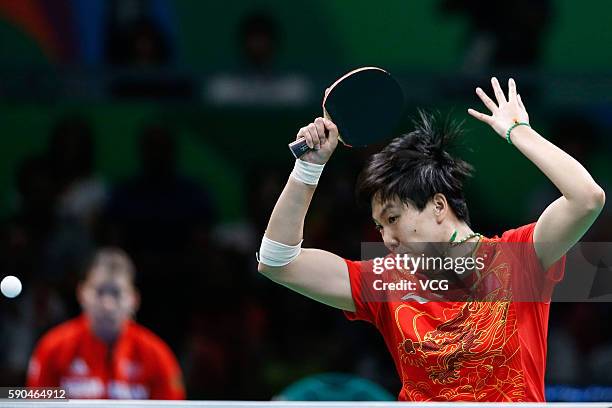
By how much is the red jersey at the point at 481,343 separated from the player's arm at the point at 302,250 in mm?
282

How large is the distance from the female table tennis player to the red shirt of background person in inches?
127

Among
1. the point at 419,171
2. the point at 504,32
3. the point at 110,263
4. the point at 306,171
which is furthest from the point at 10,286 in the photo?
the point at 504,32

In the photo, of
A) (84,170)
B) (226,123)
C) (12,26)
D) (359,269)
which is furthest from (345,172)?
(359,269)

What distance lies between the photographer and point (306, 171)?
13.7 ft

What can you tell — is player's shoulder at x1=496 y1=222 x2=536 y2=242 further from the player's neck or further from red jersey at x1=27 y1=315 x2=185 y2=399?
red jersey at x1=27 y1=315 x2=185 y2=399

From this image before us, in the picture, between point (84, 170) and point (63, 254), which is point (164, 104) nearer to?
point (84, 170)

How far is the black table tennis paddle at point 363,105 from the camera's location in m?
4.23

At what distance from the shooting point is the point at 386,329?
4.22 metres

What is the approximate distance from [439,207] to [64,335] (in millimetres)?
3933

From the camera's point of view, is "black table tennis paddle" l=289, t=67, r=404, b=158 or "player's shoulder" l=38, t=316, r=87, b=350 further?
"player's shoulder" l=38, t=316, r=87, b=350

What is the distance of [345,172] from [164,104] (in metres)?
1.51

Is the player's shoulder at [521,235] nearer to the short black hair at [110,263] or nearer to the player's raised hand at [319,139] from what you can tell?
the player's raised hand at [319,139]

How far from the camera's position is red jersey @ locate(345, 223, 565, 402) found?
402 centimetres

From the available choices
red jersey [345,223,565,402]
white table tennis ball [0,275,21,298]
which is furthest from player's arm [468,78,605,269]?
white table tennis ball [0,275,21,298]
